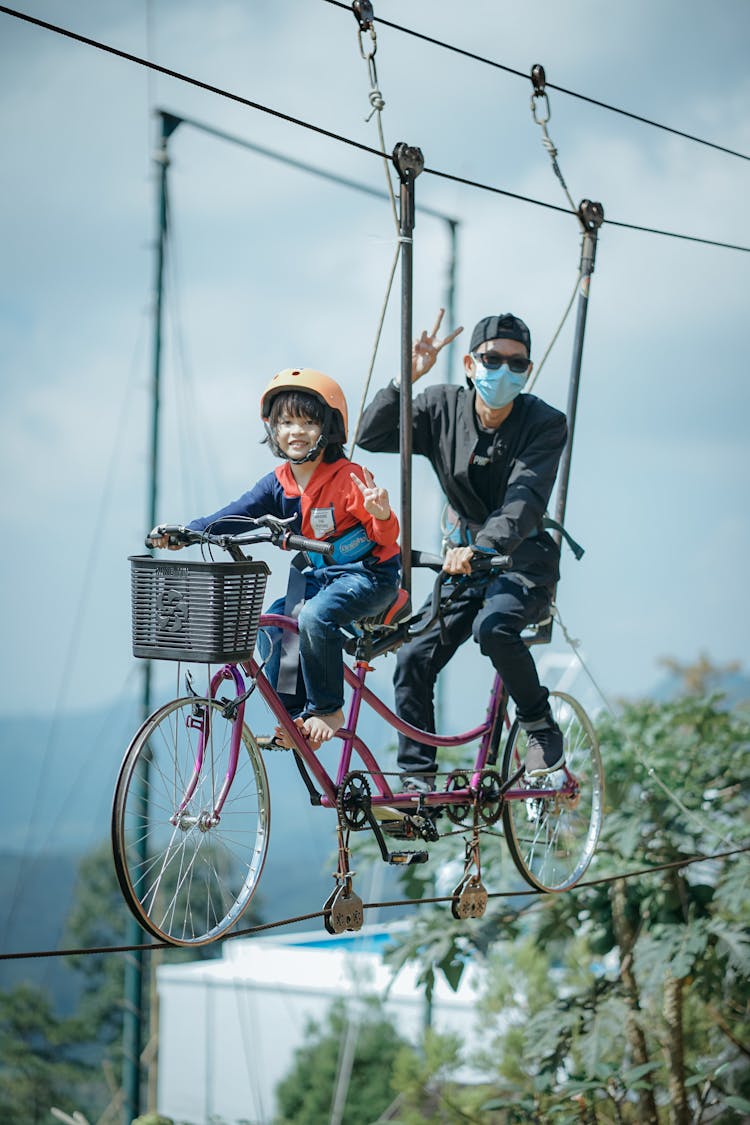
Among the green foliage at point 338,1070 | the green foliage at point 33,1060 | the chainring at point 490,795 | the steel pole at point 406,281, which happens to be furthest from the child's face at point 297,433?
the green foliage at point 33,1060

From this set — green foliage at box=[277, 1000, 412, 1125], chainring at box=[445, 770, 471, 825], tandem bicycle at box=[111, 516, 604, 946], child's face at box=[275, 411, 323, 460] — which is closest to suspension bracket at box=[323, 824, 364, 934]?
tandem bicycle at box=[111, 516, 604, 946]

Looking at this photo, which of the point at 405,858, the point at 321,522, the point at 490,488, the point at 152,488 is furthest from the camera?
the point at 152,488

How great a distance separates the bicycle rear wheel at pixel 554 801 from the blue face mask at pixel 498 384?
3.65ft

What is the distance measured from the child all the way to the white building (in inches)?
528

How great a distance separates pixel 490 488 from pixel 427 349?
512 mm

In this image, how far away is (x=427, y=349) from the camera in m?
4.96

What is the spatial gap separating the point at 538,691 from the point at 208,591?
1701 millimetres

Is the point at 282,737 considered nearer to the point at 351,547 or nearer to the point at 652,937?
the point at 351,547

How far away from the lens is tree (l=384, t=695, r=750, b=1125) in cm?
715

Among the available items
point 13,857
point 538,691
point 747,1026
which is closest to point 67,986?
point 13,857

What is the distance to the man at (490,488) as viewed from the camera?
483 cm

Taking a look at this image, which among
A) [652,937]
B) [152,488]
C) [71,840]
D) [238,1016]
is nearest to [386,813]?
[652,937]

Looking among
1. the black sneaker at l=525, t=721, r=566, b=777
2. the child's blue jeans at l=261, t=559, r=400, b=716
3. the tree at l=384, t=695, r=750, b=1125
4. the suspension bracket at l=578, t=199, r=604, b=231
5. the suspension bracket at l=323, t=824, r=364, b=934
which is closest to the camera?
the child's blue jeans at l=261, t=559, r=400, b=716

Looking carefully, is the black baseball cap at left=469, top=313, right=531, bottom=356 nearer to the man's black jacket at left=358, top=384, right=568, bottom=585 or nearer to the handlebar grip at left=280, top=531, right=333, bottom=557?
the man's black jacket at left=358, top=384, right=568, bottom=585
